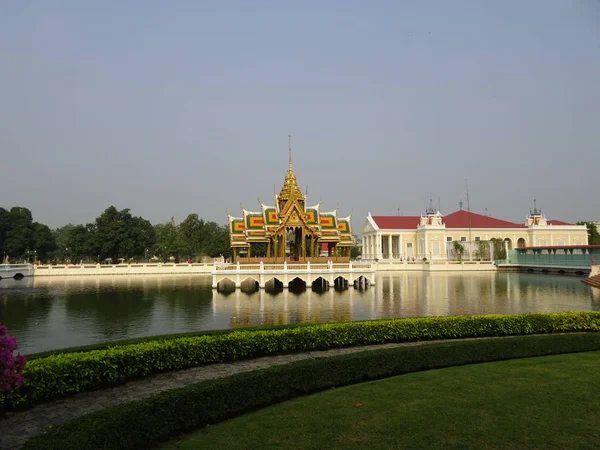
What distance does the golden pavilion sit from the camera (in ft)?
128

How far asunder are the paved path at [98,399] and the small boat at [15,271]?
48721mm

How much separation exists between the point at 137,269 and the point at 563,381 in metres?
50.9

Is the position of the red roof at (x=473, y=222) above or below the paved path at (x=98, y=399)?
above

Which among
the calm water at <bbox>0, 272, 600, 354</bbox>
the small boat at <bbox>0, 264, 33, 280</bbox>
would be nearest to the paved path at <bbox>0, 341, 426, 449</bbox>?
the calm water at <bbox>0, 272, 600, 354</bbox>

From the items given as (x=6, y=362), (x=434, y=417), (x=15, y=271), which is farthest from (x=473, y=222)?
(x=6, y=362)

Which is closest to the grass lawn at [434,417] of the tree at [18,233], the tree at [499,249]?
the tree at [499,249]

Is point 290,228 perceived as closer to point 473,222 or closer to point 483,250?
point 483,250

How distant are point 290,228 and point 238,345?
28.9 metres

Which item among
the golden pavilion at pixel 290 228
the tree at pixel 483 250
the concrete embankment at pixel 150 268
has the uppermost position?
the golden pavilion at pixel 290 228

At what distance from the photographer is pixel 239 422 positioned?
7535mm

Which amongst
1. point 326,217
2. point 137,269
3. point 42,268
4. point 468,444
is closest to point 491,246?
point 326,217

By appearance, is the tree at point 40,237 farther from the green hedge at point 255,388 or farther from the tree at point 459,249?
the green hedge at point 255,388

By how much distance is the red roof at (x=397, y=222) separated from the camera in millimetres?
82656

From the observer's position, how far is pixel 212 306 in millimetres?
26094
